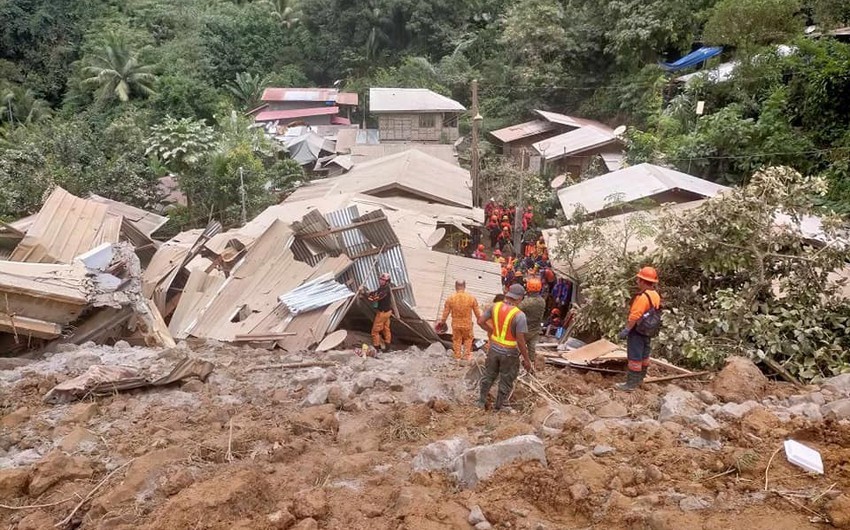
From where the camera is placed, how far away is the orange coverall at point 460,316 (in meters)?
8.65

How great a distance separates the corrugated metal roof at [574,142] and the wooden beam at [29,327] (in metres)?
19.1

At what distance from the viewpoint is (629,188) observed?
16.0 metres

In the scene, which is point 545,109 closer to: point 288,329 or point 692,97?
point 692,97

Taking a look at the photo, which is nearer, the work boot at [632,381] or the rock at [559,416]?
the rock at [559,416]

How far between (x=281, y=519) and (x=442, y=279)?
25.5ft

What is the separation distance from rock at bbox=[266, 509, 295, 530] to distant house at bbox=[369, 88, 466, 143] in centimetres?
2588

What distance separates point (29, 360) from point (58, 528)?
171 inches

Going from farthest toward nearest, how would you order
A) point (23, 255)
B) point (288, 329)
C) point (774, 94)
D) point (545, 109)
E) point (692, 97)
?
point (545, 109), point (692, 97), point (774, 94), point (23, 255), point (288, 329)

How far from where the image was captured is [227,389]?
23.2ft

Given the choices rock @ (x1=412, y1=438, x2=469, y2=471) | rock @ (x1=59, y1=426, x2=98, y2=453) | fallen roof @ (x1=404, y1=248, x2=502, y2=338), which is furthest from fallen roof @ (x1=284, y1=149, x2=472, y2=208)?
rock @ (x1=412, y1=438, x2=469, y2=471)

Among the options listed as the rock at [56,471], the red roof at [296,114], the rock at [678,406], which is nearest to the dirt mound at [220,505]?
the rock at [56,471]

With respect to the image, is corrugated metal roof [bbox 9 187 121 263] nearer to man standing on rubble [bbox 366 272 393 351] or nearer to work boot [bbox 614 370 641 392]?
man standing on rubble [bbox 366 272 393 351]

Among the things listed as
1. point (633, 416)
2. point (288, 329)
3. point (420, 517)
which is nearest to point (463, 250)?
point (288, 329)

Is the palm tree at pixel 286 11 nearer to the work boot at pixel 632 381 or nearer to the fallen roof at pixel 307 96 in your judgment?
the fallen roof at pixel 307 96
